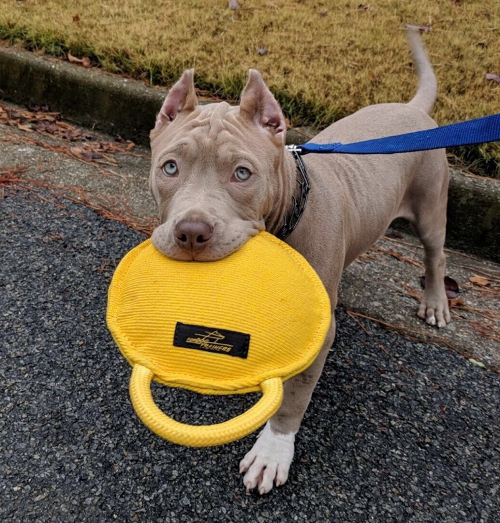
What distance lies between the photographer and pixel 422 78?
3.87m

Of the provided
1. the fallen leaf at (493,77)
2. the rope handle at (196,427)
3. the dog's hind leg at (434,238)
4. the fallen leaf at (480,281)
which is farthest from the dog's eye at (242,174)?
the fallen leaf at (493,77)

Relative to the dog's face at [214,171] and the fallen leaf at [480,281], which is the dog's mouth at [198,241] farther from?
the fallen leaf at [480,281]

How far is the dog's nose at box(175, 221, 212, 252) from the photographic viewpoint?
1.92 m

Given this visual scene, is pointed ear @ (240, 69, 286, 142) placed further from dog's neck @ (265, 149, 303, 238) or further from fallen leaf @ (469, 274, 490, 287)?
fallen leaf @ (469, 274, 490, 287)

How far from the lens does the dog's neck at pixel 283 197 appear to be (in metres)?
Answer: 2.42

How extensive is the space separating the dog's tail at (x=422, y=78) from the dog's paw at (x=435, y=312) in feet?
4.24

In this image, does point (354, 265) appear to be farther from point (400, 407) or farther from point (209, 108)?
point (209, 108)

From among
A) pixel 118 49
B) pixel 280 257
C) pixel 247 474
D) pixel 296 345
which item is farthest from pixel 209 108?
pixel 118 49

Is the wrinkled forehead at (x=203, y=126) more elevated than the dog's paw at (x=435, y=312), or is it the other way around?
the wrinkled forehead at (x=203, y=126)

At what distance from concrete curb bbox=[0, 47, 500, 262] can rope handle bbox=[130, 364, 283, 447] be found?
310cm

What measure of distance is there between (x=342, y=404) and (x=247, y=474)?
685 mm

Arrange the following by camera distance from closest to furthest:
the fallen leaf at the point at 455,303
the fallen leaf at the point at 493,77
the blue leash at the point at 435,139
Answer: the blue leash at the point at 435,139, the fallen leaf at the point at 455,303, the fallen leaf at the point at 493,77

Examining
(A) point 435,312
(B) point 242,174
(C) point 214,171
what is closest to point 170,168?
(C) point 214,171

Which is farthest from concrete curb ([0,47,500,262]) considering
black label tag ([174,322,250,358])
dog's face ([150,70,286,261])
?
black label tag ([174,322,250,358])
